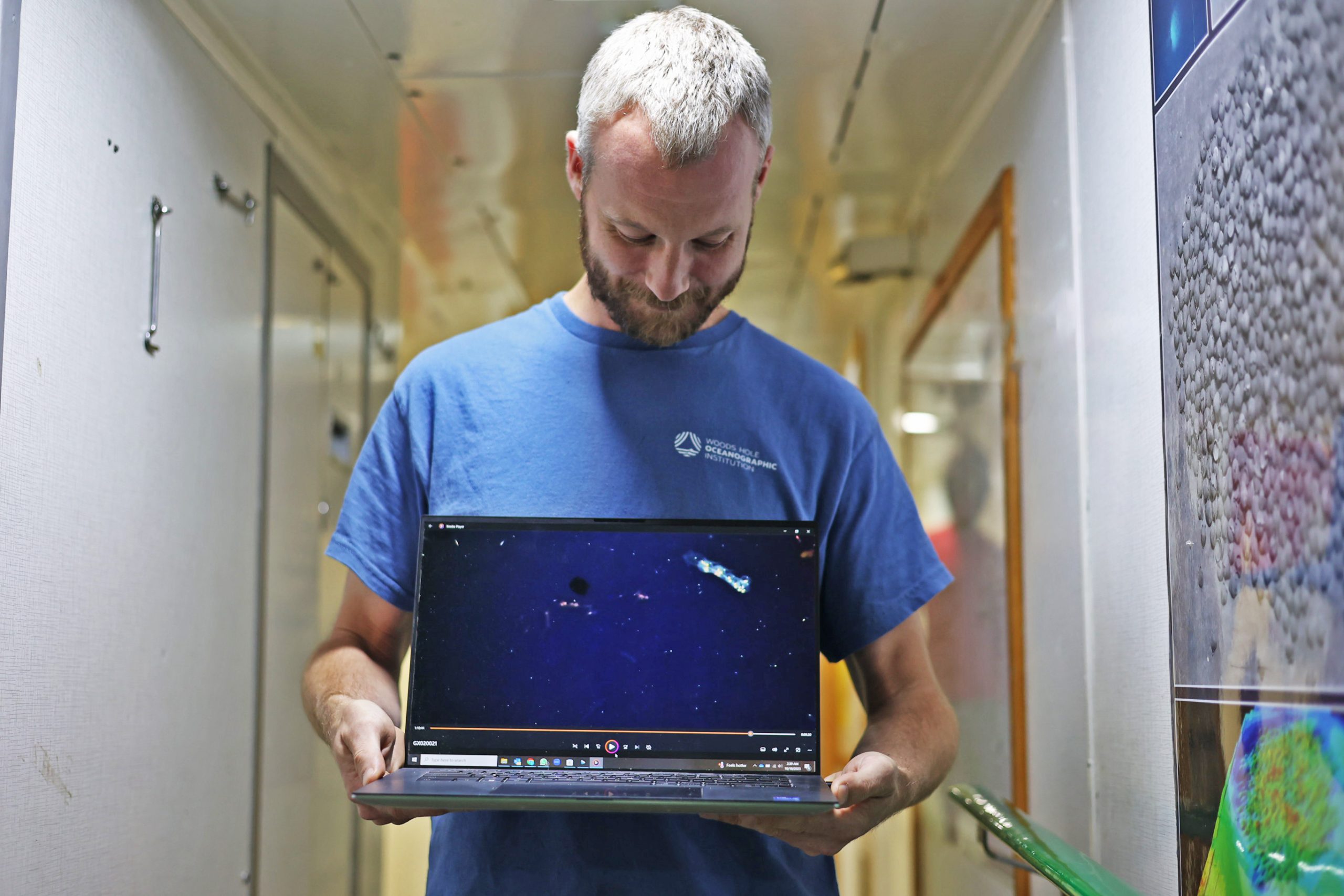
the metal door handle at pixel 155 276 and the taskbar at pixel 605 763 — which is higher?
the metal door handle at pixel 155 276

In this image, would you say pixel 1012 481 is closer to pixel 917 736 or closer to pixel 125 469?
pixel 917 736

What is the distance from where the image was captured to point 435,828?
1.18 m

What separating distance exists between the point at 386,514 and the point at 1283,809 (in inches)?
34.0

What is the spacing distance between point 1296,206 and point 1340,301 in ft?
0.37

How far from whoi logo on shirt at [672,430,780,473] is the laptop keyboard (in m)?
0.31

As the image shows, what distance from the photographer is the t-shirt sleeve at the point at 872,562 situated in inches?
47.7

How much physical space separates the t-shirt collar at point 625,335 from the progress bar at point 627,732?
1.29 feet

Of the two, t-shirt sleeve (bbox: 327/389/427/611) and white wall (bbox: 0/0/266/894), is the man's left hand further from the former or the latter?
white wall (bbox: 0/0/266/894)

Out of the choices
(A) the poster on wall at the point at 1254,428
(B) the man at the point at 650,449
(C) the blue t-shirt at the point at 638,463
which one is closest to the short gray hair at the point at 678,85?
(B) the man at the point at 650,449

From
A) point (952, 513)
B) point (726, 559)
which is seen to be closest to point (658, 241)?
point (726, 559)

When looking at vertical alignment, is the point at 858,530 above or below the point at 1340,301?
below

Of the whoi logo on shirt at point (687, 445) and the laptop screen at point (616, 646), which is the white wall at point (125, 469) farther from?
the whoi logo on shirt at point (687, 445)

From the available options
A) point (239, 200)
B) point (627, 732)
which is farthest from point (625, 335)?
point (239, 200)

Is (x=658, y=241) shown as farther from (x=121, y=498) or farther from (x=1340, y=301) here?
(x=121, y=498)
